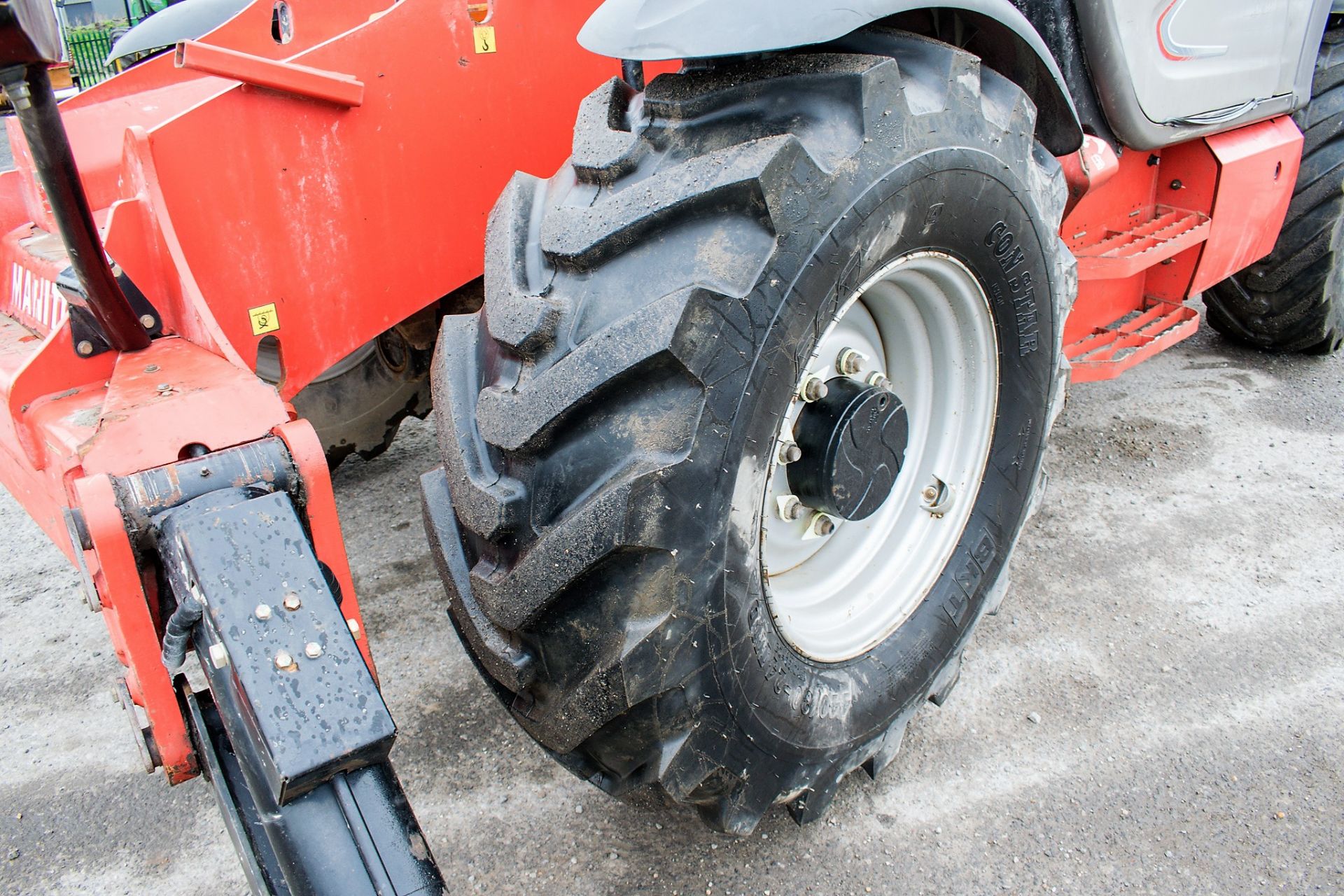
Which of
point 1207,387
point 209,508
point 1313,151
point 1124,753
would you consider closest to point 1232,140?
point 1313,151

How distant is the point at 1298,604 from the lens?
2566 mm

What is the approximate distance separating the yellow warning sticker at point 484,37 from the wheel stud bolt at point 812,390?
1.02 m

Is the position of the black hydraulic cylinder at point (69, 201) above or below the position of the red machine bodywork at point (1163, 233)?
above

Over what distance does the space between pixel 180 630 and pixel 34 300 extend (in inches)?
42.7

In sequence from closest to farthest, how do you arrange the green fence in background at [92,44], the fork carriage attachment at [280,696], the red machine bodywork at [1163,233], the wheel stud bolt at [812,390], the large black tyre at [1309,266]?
1. the fork carriage attachment at [280,696]
2. the wheel stud bolt at [812,390]
3. the red machine bodywork at [1163,233]
4. the large black tyre at [1309,266]
5. the green fence in background at [92,44]

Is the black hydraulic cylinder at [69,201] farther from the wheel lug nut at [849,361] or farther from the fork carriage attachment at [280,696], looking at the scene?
the wheel lug nut at [849,361]

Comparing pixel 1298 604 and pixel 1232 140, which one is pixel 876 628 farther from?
pixel 1232 140

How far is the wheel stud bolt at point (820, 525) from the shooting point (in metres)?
1.88

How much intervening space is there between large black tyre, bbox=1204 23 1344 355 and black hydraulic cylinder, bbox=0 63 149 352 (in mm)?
3518

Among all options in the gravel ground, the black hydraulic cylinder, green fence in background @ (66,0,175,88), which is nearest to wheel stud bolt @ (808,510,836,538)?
the gravel ground

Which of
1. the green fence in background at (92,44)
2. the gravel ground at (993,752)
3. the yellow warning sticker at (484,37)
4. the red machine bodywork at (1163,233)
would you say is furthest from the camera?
the green fence in background at (92,44)

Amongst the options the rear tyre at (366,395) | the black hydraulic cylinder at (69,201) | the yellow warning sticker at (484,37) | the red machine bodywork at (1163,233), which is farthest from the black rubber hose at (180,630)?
the red machine bodywork at (1163,233)

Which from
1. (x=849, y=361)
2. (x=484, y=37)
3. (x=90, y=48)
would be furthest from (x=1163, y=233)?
(x=90, y=48)

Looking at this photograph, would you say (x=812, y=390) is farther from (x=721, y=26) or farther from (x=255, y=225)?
(x=255, y=225)
